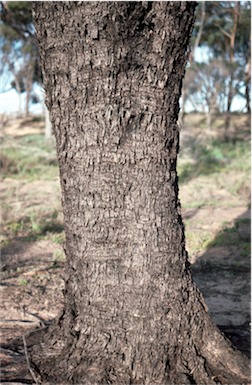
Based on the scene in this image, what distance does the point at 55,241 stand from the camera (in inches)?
225

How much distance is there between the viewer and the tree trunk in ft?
6.71

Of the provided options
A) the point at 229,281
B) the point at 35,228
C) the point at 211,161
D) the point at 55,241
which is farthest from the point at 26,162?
the point at 229,281

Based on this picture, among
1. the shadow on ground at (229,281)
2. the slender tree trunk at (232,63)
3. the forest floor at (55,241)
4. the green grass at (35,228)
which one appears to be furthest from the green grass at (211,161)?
the shadow on ground at (229,281)

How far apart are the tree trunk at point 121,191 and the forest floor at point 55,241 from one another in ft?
1.48

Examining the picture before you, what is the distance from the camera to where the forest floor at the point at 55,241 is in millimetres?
3252

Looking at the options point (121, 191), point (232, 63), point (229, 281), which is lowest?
point (229, 281)

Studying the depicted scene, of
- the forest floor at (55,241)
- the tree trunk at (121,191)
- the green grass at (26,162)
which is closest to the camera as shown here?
the tree trunk at (121,191)

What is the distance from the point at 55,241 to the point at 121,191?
12.2 ft

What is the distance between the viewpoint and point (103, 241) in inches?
85.4

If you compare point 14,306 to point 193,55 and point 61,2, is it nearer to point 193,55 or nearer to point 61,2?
point 61,2

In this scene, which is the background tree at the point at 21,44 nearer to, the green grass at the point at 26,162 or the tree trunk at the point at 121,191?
the green grass at the point at 26,162

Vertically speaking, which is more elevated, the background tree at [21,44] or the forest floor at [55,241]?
the background tree at [21,44]

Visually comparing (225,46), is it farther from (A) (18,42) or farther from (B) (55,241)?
(B) (55,241)

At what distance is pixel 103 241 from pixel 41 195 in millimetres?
7168
